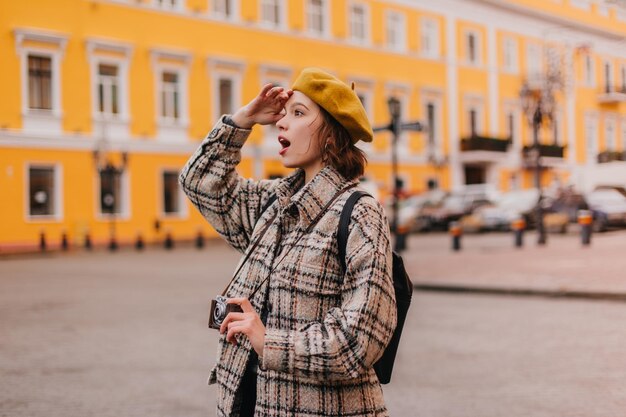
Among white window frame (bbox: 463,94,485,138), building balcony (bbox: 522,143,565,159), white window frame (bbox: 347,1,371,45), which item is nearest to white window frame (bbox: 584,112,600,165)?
building balcony (bbox: 522,143,565,159)

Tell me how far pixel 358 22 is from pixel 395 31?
2.87 metres

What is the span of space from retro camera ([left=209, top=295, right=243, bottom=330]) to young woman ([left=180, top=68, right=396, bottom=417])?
0.07 feet

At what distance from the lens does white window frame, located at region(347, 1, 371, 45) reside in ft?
136

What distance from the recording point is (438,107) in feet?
153

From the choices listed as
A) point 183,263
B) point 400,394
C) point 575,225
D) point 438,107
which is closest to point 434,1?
point 438,107

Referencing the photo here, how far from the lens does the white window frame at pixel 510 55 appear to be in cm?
4547

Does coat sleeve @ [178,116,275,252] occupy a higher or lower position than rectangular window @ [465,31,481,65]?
lower

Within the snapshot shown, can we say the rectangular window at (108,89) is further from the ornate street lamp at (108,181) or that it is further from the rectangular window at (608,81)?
the rectangular window at (608,81)

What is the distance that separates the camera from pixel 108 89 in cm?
3319

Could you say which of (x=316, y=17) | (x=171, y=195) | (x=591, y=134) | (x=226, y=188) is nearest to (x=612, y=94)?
(x=591, y=134)

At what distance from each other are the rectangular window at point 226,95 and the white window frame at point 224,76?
12 cm

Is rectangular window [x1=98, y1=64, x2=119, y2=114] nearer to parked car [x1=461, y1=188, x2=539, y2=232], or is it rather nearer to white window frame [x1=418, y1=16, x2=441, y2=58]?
parked car [x1=461, y1=188, x2=539, y2=232]

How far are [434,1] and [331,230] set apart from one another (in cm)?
4487

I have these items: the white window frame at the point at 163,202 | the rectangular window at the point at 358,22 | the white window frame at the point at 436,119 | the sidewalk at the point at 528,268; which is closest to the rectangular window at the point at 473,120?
the white window frame at the point at 436,119
